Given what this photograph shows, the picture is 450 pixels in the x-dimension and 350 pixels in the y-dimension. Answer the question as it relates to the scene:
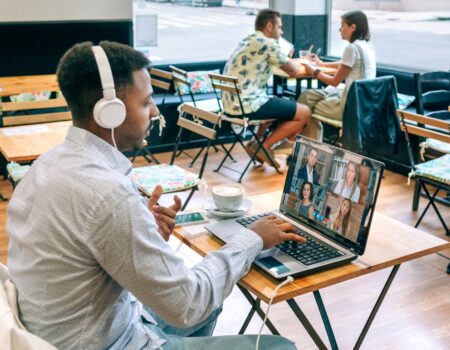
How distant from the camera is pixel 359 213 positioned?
1775 millimetres

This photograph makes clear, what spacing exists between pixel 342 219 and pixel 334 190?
0.09 meters

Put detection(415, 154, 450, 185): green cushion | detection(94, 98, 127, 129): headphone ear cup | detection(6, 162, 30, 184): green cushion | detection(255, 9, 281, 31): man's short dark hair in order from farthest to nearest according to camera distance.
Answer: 1. detection(255, 9, 281, 31): man's short dark hair
2. detection(6, 162, 30, 184): green cushion
3. detection(415, 154, 450, 185): green cushion
4. detection(94, 98, 127, 129): headphone ear cup

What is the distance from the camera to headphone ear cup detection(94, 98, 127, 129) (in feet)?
4.72


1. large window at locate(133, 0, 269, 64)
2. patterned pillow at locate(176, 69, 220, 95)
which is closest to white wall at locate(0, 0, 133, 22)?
large window at locate(133, 0, 269, 64)

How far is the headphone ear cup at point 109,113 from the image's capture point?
1438 millimetres

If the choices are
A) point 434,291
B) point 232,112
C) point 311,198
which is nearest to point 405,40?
point 232,112

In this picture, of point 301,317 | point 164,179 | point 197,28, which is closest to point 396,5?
point 197,28

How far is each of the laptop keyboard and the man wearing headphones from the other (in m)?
0.27

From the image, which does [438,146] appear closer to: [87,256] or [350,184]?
[350,184]

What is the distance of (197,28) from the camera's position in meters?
7.40

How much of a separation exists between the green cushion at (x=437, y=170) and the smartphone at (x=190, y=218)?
1949 mm

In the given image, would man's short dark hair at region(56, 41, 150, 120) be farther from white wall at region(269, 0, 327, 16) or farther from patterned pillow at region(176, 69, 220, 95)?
white wall at region(269, 0, 327, 16)

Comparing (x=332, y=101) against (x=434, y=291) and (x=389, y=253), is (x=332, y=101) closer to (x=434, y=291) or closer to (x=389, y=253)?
(x=434, y=291)

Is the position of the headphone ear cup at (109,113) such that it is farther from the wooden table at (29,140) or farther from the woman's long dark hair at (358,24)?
the woman's long dark hair at (358,24)
